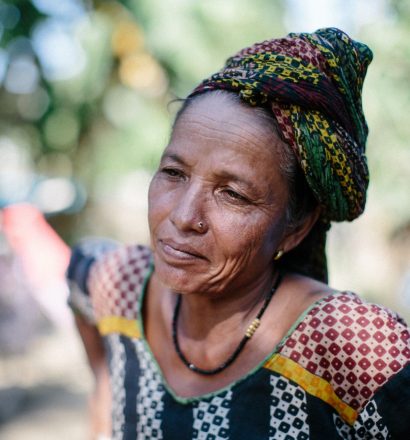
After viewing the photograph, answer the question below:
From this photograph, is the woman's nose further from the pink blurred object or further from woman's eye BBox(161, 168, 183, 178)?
the pink blurred object

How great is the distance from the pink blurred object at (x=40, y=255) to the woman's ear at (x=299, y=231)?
2259 millimetres

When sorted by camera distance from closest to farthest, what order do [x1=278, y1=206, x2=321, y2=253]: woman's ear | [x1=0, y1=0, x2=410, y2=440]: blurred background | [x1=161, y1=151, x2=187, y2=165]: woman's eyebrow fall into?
[x1=161, y1=151, x2=187, y2=165]: woman's eyebrow < [x1=278, y1=206, x2=321, y2=253]: woman's ear < [x1=0, y1=0, x2=410, y2=440]: blurred background

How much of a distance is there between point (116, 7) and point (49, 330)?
4.80 metres

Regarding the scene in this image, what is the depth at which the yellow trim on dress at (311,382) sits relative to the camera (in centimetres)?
164

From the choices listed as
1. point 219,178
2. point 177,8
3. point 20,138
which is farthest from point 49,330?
point 219,178

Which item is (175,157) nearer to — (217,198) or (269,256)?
(217,198)

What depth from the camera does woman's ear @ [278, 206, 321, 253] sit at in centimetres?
183

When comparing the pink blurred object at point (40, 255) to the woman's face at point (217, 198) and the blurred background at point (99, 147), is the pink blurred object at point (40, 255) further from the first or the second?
the woman's face at point (217, 198)

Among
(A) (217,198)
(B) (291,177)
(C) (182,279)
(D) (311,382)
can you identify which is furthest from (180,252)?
(D) (311,382)

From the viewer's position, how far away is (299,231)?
1859mm

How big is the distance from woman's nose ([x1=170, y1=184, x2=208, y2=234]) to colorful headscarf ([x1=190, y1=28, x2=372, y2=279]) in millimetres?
298

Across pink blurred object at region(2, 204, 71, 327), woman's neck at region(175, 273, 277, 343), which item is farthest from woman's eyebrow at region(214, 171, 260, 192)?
pink blurred object at region(2, 204, 71, 327)

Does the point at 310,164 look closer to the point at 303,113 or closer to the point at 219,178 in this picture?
the point at 303,113

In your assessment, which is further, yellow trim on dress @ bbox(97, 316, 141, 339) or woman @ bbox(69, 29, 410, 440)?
yellow trim on dress @ bbox(97, 316, 141, 339)
